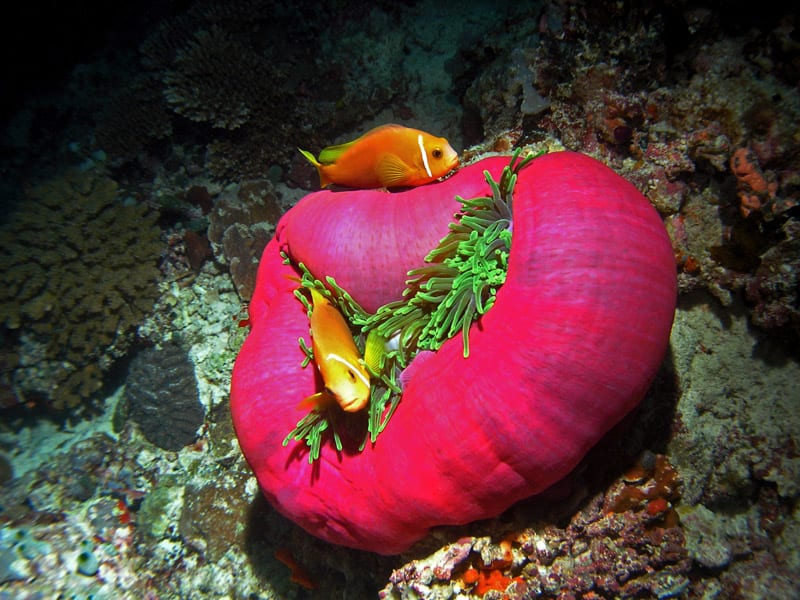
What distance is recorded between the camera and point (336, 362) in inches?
69.0

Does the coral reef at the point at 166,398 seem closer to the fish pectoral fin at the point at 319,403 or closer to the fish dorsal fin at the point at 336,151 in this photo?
the fish pectoral fin at the point at 319,403

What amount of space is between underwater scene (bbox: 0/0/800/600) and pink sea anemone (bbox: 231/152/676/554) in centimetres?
1

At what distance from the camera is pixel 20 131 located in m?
4.62

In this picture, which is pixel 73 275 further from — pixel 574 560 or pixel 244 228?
pixel 574 560

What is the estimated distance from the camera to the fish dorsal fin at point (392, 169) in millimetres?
2170

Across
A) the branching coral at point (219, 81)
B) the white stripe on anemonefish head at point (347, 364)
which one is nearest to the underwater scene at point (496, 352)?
the white stripe on anemonefish head at point (347, 364)

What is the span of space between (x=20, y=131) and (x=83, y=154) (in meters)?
0.91

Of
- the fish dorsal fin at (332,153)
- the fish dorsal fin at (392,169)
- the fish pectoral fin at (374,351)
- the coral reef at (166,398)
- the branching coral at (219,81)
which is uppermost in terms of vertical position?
the branching coral at (219,81)

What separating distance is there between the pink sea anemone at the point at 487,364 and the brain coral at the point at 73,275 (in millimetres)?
2429

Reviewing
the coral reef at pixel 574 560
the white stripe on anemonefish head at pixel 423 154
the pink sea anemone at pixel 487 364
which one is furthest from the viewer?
the white stripe on anemonefish head at pixel 423 154

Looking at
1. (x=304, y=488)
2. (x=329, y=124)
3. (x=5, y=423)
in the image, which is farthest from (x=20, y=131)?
(x=304, y=488)

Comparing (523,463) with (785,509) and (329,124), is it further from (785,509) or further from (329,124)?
(329,124)

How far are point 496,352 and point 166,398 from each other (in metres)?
3.11

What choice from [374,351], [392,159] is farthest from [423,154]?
[374,351]
